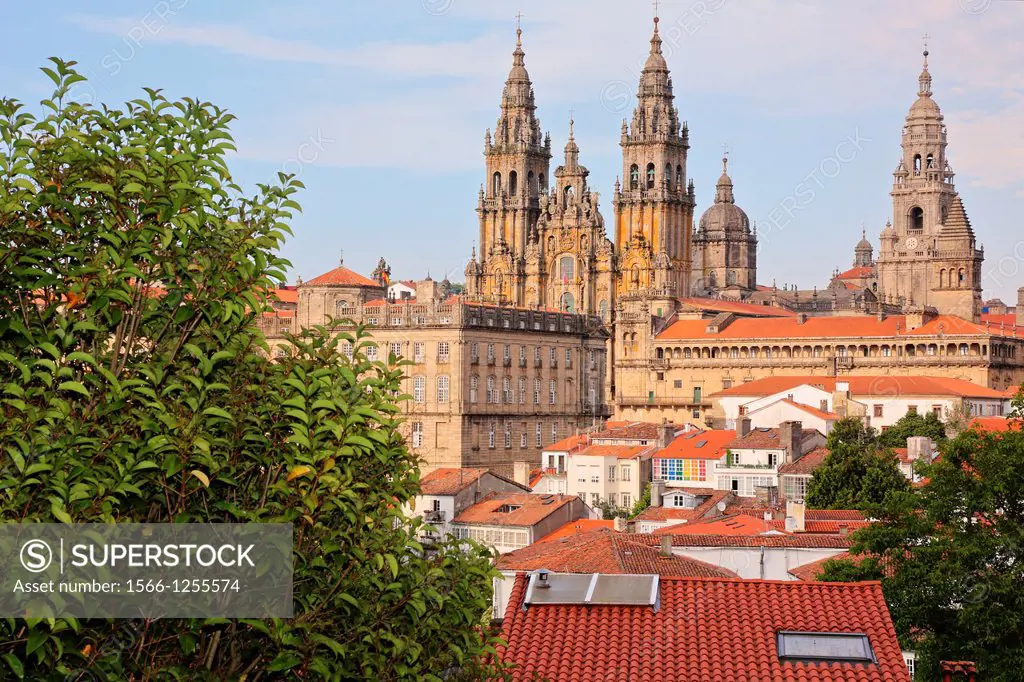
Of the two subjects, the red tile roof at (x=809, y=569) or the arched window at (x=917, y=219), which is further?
the arched window at (x=917, y=219)

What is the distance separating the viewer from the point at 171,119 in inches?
498

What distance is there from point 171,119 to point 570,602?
10.6 metres

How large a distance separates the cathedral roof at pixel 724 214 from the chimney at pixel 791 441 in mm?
100092

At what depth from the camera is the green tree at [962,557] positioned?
2608 cm

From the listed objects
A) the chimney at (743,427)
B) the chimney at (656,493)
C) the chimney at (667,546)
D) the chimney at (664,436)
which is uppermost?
the chimney at (743,427)

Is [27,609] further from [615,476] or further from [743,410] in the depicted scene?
[743,410]

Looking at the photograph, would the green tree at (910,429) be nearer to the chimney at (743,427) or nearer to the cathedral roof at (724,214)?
the chimney at (743,427)

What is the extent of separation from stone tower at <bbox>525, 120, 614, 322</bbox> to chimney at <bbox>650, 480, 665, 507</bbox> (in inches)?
2435

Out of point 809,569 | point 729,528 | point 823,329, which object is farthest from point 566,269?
point 809,569

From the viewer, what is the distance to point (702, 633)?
20422mm

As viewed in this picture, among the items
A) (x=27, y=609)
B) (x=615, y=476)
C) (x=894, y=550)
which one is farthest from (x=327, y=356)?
(x=615, y=476)

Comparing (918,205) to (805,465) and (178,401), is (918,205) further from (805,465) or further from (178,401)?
(178,401)

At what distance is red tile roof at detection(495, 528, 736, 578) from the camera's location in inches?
1534

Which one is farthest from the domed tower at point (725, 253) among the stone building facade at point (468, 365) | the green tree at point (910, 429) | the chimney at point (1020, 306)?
the green tree at point (910, 429)
